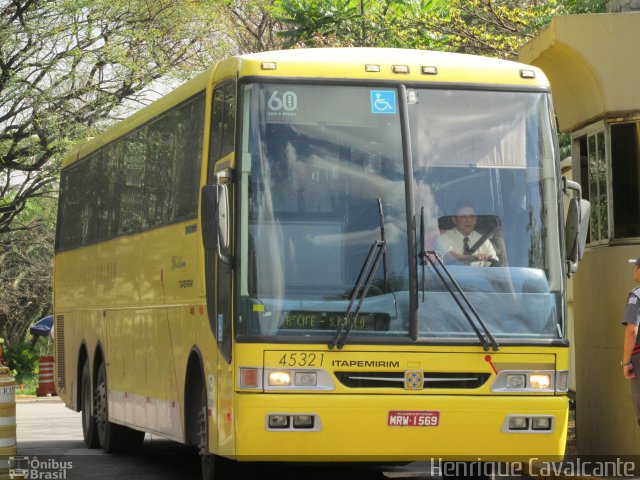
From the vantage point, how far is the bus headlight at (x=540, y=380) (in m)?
9.98

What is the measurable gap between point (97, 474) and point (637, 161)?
243 inches

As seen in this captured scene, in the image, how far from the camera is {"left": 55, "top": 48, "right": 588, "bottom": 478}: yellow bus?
9.71 metres

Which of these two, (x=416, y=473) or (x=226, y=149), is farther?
(x=416, y=473)

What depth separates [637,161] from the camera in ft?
42.2

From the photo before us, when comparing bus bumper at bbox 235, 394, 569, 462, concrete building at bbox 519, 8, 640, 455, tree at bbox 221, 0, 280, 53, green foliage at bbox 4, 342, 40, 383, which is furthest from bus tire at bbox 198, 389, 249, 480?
green foliage at bbox 4, 342, 40, 383

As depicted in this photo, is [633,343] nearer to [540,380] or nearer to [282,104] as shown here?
[540,380]

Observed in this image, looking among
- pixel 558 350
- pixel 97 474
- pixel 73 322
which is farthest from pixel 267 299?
pixel 73 322

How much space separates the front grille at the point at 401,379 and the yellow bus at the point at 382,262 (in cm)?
1

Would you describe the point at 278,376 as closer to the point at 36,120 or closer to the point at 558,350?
the point at 558,350

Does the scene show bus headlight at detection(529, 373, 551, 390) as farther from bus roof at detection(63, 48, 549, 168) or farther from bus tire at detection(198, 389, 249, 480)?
bus tire at detection(198, 389, 249, 480)

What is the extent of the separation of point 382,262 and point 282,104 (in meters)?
1.44

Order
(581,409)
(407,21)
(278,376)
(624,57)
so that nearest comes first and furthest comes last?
(278,376)
(624,57)
(581,409)
(407,21)

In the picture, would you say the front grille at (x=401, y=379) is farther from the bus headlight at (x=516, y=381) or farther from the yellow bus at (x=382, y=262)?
the bus headlight at (x=516, y=381)

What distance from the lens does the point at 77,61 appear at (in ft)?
96.3
